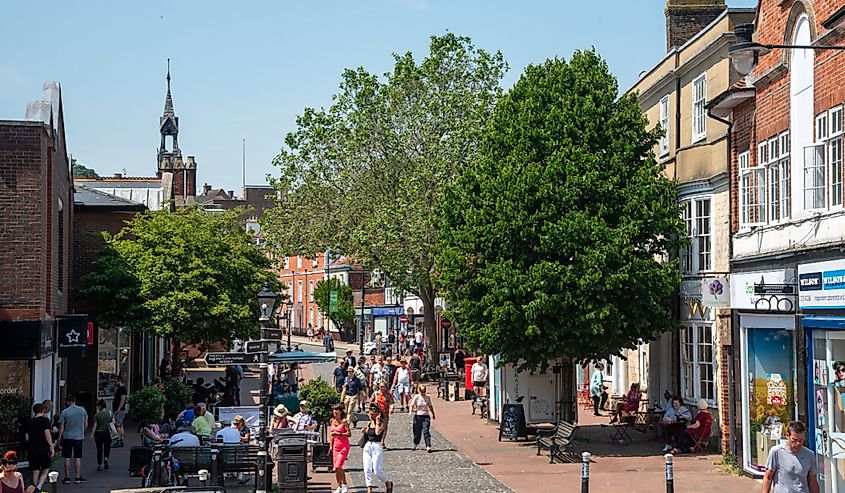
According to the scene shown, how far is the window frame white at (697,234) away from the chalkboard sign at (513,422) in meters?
5.11

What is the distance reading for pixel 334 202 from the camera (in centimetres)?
4878

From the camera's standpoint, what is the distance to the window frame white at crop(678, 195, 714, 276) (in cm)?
2603

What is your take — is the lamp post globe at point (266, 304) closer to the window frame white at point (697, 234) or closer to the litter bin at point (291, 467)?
the litter bin at point (291, 467)

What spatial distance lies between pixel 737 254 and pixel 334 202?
28.5 m

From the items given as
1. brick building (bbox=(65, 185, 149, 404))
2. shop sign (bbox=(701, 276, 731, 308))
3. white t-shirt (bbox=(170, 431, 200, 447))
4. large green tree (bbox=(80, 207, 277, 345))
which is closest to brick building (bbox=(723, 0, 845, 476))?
shop sign (bbox=(701, 276, 731, 308))

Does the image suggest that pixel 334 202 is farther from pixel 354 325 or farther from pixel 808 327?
pixel 354 325

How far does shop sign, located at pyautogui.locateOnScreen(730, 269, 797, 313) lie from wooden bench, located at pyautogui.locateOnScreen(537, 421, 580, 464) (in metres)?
4.46

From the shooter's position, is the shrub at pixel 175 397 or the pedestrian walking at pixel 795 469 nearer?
the pedestrian walking at pixel 795 469

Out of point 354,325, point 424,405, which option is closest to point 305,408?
point 424,405

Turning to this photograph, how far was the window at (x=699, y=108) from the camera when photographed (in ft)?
88.5

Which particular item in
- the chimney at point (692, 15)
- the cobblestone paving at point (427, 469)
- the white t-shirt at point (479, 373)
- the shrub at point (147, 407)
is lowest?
the cobblestone paving at point (427, 469)

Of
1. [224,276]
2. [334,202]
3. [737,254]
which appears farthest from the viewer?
[334,202]

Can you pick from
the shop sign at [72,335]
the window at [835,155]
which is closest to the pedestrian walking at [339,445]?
the window at [835,155]

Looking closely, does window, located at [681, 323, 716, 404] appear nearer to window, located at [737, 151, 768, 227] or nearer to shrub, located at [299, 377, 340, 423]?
window, located at [737, 151, 768, 227]
